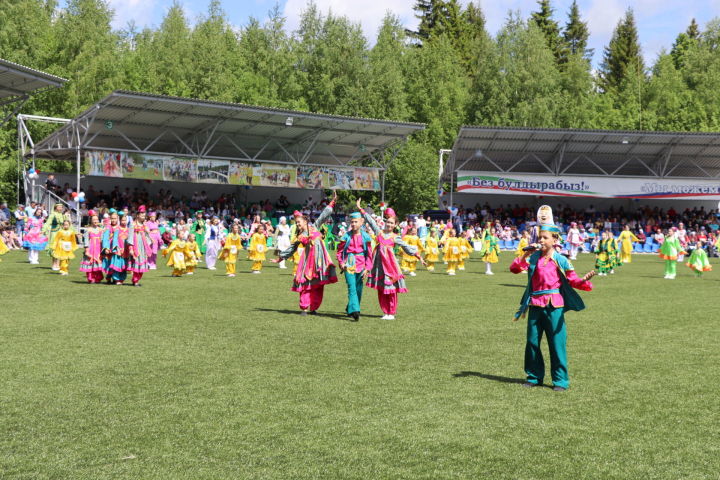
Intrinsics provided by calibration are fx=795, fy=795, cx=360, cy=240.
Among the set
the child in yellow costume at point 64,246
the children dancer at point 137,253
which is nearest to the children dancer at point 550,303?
the children dancer at point 137,253

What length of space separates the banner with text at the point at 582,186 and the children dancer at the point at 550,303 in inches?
1552

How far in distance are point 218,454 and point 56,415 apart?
1859 mm

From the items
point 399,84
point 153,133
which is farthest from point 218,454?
point 399,84

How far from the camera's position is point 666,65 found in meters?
74.9

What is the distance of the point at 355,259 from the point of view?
13.5 metres

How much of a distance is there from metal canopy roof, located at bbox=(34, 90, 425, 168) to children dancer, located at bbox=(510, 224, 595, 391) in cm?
2988

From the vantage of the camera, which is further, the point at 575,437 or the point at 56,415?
the point at 56,415

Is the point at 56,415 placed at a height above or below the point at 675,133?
below

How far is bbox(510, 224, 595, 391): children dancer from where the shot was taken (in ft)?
26.7

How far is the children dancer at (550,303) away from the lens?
8.15 meters

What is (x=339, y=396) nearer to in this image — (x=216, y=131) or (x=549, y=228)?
(x=549, y=228)

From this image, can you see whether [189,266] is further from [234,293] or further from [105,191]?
[105,191]

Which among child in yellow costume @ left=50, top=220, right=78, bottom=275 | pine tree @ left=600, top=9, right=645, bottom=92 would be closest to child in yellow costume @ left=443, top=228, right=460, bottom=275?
child in yellow costume @ left=50, top=220, right=78, bottom=275

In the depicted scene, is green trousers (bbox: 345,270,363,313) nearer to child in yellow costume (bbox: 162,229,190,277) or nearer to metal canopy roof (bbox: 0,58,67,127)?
child in yellow costume (bbox: 162,229,190,277)
